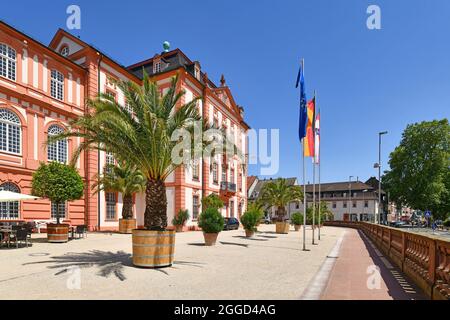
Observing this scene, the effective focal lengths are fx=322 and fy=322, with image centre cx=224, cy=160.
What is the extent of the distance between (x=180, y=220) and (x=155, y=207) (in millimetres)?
17430

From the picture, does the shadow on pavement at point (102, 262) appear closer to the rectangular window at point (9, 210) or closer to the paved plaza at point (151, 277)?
the paved plaza at point (151, 277)

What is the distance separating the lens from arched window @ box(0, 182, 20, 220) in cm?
1884

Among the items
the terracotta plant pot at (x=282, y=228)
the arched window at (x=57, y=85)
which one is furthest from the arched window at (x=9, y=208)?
the terracotta plant pot at (x=282, y=228)

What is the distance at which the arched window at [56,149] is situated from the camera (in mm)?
22234

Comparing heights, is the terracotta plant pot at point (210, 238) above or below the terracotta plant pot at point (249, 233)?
above

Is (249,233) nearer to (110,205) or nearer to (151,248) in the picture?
(110,205)

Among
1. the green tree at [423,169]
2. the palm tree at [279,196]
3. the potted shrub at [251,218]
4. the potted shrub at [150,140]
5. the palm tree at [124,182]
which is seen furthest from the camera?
the green tree at [423,169]

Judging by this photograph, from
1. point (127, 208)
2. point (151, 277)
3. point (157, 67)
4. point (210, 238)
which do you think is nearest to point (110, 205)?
point (127, 208)

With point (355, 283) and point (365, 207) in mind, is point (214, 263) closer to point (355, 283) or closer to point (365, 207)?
point (355, 283)

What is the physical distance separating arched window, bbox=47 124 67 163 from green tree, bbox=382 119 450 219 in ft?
150

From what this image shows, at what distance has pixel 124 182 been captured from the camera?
2286 centimetres

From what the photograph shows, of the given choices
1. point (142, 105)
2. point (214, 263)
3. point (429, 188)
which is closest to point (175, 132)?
point (142, 105)

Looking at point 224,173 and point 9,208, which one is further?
point 224,173

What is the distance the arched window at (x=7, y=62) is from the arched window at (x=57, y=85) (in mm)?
2865
